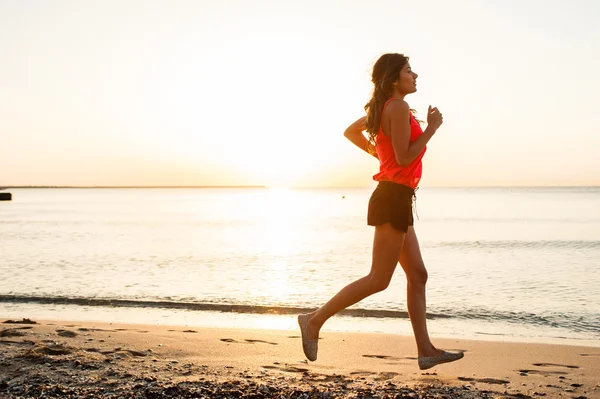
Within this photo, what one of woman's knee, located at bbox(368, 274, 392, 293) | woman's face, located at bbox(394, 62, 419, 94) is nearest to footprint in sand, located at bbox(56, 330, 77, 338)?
woman's knee, located at bbox(368, 274, 392, 293)

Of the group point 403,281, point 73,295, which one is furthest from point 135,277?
point 403,281

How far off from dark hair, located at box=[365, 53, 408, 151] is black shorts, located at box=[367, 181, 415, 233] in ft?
1.32

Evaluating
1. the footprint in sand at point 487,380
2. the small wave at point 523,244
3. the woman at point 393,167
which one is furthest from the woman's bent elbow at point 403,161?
the small wave at point 523,244

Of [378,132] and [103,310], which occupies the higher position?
[378,132]

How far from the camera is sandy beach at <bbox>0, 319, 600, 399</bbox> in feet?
13.4

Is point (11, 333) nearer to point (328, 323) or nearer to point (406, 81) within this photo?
point (328, 323)

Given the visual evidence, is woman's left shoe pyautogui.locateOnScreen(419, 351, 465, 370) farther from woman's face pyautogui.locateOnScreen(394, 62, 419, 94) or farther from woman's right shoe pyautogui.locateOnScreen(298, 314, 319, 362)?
woman's face pyautogui.locateOnScreen(394, 62, 419, 94)

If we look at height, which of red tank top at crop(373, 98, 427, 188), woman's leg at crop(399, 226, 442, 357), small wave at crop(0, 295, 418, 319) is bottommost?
small wave at crop(0, 295, 418, 319)

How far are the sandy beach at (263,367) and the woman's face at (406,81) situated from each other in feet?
6.31

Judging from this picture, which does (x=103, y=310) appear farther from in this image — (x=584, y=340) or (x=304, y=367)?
(x=584, y=340)

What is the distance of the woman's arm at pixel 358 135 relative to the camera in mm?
4551

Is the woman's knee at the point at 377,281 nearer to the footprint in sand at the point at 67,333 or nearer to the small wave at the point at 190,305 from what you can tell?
the footprint in sand at the point at 67,333

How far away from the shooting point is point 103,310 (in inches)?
373

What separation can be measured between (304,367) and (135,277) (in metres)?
8.76
